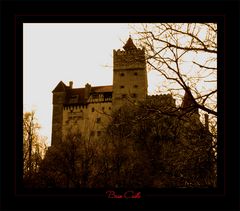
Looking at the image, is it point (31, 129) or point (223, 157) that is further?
point (31, 129)

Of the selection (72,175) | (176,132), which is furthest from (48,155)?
(176,132)

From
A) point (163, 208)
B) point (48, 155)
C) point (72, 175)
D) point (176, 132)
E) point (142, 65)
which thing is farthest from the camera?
point (48, 155)

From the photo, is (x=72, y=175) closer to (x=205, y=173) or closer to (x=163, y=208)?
(x=205, y=173)

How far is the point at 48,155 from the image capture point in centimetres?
934

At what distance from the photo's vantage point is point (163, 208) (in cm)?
259

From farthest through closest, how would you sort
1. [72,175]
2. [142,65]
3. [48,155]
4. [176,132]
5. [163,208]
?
1. [48,155]
2. [72,175]
3. [176,132]
4. [142,65]
5. [163,208]

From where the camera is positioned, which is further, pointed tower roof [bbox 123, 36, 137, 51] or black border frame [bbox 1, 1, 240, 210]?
pointed tower roof [bbox 123, 36, 137, 51]
